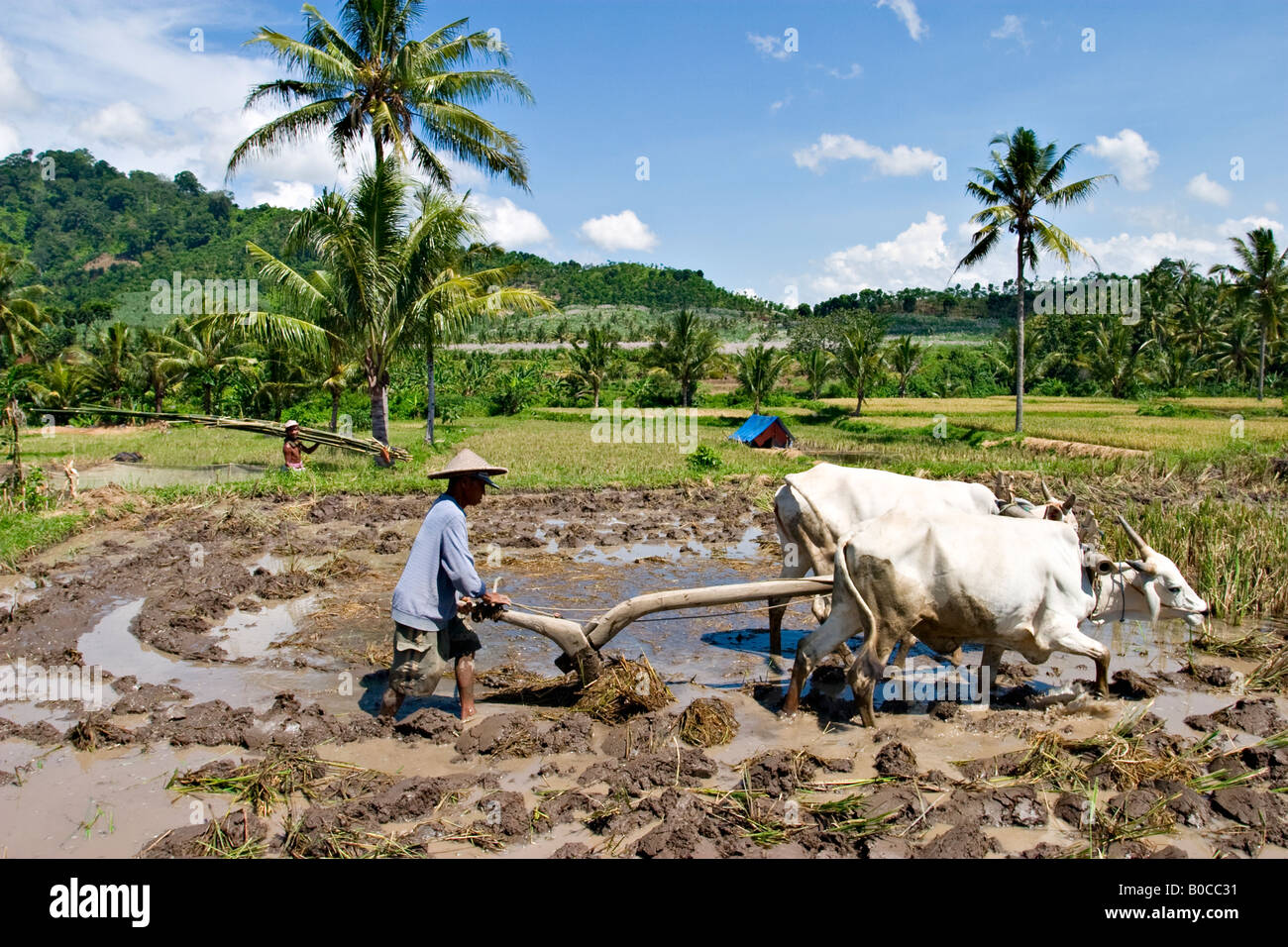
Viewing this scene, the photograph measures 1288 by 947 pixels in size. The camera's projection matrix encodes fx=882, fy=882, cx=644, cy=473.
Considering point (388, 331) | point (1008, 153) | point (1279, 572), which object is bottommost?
point (1279, 572)

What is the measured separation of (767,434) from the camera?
2309 cm

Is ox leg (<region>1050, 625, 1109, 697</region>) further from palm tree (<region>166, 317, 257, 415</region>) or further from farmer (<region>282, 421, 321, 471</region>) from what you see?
palm tree (<region>166, 317, 257, 415</region>)

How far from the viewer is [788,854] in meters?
3.93

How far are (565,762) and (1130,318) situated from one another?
50863 mm

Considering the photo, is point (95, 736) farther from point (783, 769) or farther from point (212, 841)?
point (783, 769)

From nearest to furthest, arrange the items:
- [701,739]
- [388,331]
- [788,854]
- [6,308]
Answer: [788,854], [701,739], [388,331], [6,308]

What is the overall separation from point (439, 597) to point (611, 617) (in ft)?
3.45

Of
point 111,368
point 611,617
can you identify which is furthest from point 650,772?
point 111,368

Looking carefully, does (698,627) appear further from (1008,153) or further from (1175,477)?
(1008,153)

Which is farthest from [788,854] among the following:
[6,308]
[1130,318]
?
[1130,318]

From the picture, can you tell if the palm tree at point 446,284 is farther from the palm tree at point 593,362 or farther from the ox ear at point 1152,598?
the palm tree at point 593,362

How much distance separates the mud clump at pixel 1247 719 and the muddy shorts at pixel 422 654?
4456mm

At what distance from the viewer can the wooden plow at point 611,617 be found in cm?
538

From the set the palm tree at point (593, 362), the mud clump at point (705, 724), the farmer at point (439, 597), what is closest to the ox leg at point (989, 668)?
the mud clump at point (705, 724)
